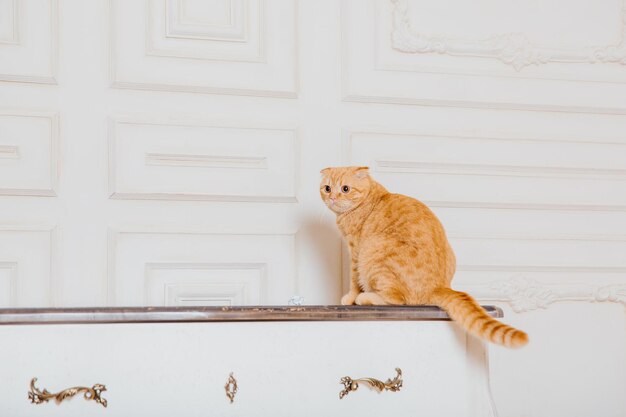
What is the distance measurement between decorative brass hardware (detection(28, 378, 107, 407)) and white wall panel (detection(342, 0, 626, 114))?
1012mm

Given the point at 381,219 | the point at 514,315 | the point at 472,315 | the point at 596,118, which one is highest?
the point at 596,118

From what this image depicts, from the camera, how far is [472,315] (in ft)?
3.87

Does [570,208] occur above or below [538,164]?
below

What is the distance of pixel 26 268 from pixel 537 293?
4.20 feet

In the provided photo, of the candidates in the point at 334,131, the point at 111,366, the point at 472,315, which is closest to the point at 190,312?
the point at 111,366

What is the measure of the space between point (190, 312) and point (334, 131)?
0.82 metres

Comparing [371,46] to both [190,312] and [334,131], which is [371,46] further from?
[190,312]

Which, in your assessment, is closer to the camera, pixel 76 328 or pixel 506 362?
pixel 76 328

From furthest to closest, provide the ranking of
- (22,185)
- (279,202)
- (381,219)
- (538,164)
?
(538,164) < (279,202) < (22,185) < (381,219)

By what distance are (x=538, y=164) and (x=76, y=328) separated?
131 cm

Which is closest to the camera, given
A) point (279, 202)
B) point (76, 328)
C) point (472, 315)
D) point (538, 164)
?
point (76, 328)

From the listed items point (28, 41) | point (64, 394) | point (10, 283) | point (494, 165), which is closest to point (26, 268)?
point (10, 283)

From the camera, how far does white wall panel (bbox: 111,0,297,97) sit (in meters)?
1.69

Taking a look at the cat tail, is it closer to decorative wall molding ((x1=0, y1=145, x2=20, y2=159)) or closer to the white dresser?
the white dresser
